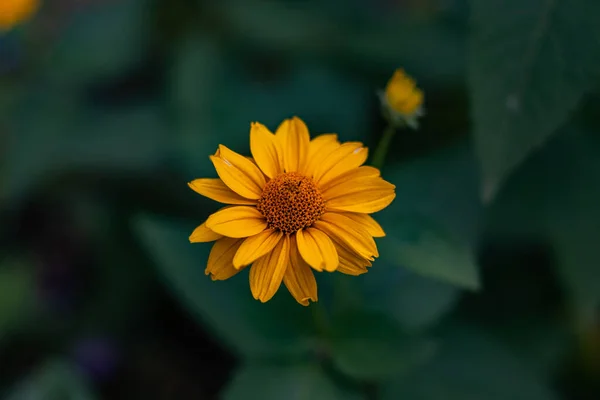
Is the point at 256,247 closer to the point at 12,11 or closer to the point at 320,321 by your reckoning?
the point at 320,321

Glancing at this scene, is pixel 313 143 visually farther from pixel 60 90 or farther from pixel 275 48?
pixel 60 90

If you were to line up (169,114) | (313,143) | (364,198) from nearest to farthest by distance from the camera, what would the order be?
(364,198)
(313,143)
(169,114)

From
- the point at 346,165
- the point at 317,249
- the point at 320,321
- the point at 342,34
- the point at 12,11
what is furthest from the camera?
the point at 342,34

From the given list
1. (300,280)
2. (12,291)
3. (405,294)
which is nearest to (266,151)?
(300,280)

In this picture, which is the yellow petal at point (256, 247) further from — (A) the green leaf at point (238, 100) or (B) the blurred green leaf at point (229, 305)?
(A) the green leaf at point (238, 100)

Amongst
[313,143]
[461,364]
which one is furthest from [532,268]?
[313,143]

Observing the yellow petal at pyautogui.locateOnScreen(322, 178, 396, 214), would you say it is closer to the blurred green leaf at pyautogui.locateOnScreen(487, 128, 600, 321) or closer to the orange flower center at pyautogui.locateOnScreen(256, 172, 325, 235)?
the orange flower center at pyautogui.locateOnScreen(256, 172, 325, 235)

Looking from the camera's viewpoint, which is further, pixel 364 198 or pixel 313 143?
pixel 313 143
